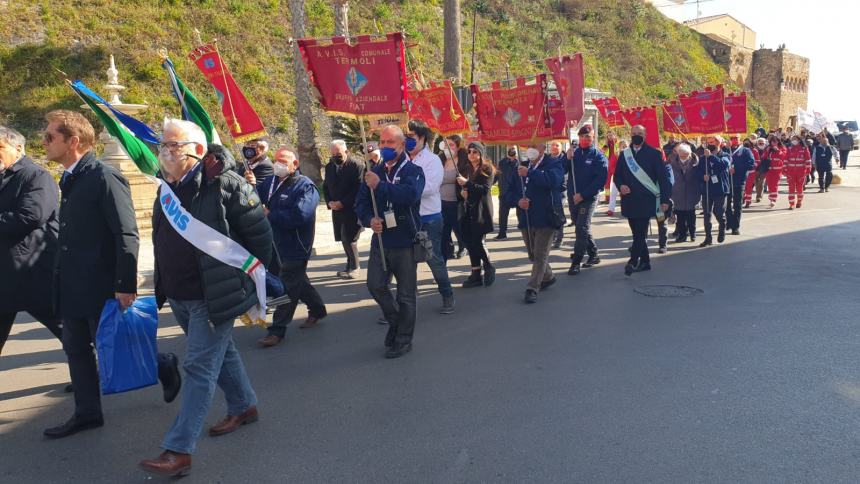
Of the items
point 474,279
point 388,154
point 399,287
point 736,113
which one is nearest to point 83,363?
point 399,287

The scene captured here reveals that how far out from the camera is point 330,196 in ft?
28.5

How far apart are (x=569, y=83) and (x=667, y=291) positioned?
192 inches

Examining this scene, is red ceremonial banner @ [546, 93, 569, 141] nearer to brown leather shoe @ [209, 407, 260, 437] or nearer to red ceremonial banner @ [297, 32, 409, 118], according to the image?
red ceremonial banner @ [297, 32, 409, 118]

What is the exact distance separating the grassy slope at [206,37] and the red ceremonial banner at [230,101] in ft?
19.0

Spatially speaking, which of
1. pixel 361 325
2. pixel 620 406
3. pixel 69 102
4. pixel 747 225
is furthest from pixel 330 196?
pixel 69 102

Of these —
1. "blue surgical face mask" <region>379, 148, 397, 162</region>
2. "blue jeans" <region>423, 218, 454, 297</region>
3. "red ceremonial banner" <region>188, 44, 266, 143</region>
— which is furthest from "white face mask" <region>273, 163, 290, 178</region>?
"red ceremonial banner" <region>188, 44, 266, 143</region>

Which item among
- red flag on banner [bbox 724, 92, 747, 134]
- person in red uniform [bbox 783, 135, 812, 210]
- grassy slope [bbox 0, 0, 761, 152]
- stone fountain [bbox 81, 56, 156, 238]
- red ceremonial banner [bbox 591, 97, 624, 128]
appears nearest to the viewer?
stone fountain [bbox 81, 56, 156, 238]

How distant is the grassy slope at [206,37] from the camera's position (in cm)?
2098

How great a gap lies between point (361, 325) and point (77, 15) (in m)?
21.8

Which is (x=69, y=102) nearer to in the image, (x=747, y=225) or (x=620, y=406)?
(x=747, y=225)

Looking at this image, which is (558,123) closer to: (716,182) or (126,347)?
(716,182)

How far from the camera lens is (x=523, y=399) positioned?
4645 millimetres

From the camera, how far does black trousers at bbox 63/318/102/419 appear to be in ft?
13.8

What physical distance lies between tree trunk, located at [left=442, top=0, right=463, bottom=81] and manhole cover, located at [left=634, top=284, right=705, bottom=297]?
1238 centimetres
